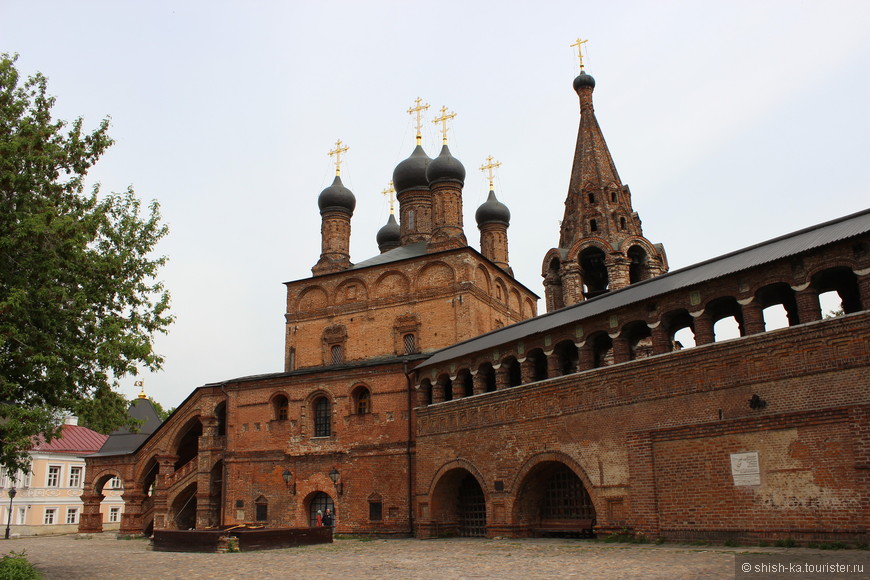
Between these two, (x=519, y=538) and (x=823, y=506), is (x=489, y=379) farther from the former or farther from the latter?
(x=823, y=506)

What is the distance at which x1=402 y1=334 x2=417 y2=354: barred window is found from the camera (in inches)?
1039

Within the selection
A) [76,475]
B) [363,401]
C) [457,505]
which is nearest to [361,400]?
[363,401]

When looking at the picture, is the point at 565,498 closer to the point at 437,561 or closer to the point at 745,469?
the point at 437,561

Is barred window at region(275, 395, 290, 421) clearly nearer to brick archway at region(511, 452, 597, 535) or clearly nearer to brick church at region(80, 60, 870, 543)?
brick church at region(80, 60, 870, 543)

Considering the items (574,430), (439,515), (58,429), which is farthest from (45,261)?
(439,515)

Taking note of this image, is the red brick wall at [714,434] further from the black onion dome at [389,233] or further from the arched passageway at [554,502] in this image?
the black onion dome at [389,233]

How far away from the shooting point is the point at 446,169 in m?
28.6

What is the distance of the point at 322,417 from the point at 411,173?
11.6 metres

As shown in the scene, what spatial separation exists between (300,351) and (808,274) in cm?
1979

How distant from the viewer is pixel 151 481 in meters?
30.1

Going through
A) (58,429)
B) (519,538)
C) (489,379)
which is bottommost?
(519,538)

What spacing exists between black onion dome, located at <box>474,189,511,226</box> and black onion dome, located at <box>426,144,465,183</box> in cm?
325

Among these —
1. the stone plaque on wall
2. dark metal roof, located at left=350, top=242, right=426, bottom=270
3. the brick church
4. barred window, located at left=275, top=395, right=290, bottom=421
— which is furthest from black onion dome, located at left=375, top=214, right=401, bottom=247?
the stone plaque on wall

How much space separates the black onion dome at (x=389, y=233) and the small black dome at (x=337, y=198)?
4801mm
